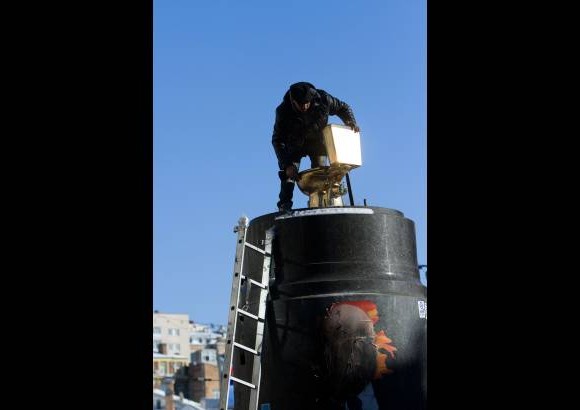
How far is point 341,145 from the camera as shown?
9.67 m

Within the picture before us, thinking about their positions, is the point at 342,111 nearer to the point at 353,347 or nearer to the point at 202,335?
the point at 353,347

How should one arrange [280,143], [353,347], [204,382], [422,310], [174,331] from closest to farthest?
[353,347] → [422,310] → [280,143] → [204,382] → [174,331]

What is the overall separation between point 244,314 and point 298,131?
1.98 meters

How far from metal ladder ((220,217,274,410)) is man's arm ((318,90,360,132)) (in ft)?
4.86

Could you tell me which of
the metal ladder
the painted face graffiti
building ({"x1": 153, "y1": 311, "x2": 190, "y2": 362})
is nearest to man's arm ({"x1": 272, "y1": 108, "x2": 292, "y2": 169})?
the metal ladder

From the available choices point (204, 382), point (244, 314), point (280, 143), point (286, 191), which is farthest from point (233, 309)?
point (204, 382)

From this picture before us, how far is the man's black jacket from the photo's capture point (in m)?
9.76

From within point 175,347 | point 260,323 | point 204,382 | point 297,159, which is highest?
point 175,347

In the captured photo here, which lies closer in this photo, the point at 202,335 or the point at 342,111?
the point at 342,111

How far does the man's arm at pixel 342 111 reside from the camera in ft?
32.6

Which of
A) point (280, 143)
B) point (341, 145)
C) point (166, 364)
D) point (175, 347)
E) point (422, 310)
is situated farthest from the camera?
point (175, 347)
